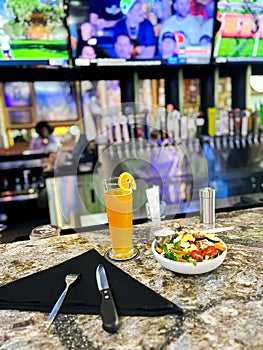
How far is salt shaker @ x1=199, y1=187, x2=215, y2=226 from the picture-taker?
3.91 ft

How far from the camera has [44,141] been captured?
11.2 ft

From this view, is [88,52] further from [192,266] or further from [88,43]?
[192,266]

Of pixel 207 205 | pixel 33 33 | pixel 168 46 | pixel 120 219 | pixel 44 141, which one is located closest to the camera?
pixel 120 219

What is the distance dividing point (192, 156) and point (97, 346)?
2.66 metres

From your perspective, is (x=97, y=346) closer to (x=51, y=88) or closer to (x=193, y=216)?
(x=193, y=216)

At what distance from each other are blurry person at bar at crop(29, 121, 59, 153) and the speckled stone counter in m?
2.44

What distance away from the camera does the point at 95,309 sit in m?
0.73

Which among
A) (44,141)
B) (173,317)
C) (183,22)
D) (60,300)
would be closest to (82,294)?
(60,300)

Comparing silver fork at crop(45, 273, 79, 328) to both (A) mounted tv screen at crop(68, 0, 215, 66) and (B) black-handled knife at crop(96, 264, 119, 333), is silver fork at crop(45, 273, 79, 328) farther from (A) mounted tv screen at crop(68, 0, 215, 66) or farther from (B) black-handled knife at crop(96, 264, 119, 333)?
(A) mounted tv screen at crop(68, 0, 215, 66)

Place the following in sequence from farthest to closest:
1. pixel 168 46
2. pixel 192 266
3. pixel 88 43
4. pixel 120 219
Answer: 1. pixel 168 46
2. pixel 88 43
3. pixel 120 219
4. pixel 192 266

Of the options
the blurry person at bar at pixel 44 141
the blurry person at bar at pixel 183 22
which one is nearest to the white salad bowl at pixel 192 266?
the blurry person at bar at pixel 183 22

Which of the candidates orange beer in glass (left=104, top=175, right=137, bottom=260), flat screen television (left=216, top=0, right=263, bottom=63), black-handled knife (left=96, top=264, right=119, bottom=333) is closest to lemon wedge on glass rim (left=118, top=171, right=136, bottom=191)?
orange beer in glass (left=104, top=175, right=137, bottom=260)

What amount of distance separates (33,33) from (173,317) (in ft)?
7.62

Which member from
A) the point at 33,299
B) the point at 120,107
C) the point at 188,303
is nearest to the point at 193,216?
the point at 188,303
